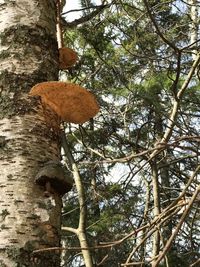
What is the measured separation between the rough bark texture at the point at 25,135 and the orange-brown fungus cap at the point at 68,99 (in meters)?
0.05

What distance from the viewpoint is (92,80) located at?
259 inches

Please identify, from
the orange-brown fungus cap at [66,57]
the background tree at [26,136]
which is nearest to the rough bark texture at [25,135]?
the background tree at [26,136]

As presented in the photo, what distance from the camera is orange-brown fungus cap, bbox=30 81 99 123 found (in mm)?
1810

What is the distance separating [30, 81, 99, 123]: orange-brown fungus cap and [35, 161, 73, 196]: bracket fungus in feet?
0.90

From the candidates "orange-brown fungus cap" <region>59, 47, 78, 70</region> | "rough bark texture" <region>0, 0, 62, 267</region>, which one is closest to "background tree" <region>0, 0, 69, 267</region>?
"rough bark texture" <region>0, 0, 62, 267</region>

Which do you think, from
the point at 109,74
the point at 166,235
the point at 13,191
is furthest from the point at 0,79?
the point at 109,74

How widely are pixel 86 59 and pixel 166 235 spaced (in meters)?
2.32

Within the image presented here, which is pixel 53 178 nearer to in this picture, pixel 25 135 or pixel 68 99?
pixel 25 135

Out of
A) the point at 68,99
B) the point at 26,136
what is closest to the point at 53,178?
the point at 26,136

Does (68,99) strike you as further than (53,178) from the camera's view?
Yes

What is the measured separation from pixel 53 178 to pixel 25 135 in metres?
0.22

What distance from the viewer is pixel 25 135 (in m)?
1.76

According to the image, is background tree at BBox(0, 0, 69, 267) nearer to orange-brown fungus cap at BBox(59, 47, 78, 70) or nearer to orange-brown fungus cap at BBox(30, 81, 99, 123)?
orange-brown fungus cap at BBox(30, 81, 99, 123)

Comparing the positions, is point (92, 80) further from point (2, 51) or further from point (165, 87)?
point (2, 51)
